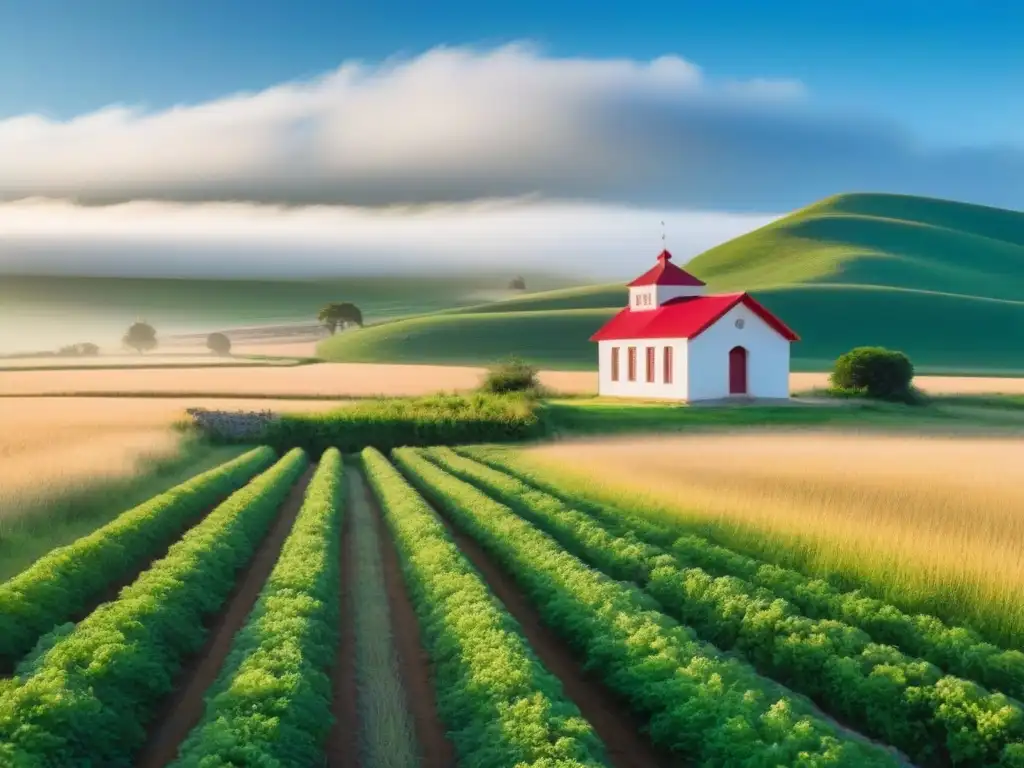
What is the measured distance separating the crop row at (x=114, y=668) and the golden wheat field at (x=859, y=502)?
10.1m

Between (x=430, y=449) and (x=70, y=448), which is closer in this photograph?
(x=70, y=448)

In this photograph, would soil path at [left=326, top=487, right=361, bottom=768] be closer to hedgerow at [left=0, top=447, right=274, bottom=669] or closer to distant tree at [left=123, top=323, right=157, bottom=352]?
hedgerow at [left=0, top=447, right=274, bottom=669]

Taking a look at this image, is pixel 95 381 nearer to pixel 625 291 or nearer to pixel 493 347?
pixel 493 347

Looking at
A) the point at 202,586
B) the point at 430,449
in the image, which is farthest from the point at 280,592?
the point at 430,449

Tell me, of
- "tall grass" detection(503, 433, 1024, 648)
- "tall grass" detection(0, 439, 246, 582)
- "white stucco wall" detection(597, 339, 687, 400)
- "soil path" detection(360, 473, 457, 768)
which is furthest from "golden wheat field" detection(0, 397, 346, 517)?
"white stucco wall" detection(597, 339, 687, 400)

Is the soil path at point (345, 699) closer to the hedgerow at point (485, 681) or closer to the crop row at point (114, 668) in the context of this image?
the hedgerow at point (485, 681)

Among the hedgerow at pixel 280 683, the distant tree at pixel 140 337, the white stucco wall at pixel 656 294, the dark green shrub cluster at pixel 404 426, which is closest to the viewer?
the hedgerow at pixel 280 683

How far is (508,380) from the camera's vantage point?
5906 cm

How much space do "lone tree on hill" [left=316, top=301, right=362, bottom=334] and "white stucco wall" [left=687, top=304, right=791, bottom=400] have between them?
131 metres

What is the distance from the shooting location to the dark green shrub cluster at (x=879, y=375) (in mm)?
64062

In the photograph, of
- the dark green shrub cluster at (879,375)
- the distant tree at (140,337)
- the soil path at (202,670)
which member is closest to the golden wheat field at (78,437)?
the soil path at (202,670)

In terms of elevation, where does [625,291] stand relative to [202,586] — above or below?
above

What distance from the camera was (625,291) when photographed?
199500 millimetres

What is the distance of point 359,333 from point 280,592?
138 metres
